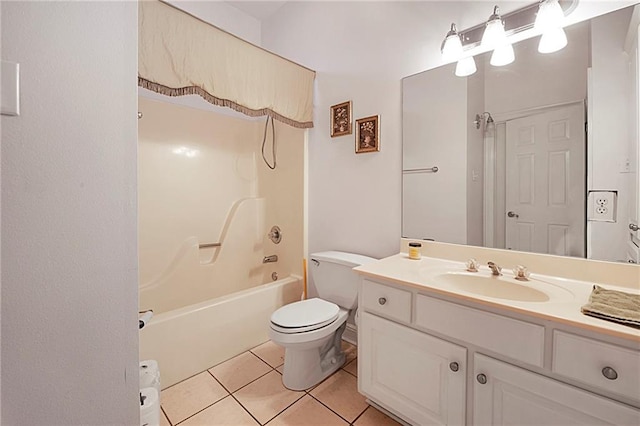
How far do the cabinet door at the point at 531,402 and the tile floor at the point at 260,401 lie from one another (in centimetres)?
55

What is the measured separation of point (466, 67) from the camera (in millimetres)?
1509

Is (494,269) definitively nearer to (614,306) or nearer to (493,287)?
(493,287)

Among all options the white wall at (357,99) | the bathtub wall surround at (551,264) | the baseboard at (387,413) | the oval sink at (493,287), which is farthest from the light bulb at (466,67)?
the baseboard at (387,413)

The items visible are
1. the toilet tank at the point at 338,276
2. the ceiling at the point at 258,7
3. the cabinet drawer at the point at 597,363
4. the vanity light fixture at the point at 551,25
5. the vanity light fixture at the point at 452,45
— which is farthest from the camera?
the ceiling at the point at 258,7

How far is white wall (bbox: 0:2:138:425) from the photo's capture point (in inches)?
22.3

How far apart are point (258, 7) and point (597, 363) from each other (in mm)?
3226

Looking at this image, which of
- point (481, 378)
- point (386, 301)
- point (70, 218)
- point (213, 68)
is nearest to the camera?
point (70, 218)

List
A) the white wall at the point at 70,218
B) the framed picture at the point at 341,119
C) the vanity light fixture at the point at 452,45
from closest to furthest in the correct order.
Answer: the white wall at the point at 70,218 < the vanity light fixture at the point at 452,45 < the framed picture at the point at 341,119

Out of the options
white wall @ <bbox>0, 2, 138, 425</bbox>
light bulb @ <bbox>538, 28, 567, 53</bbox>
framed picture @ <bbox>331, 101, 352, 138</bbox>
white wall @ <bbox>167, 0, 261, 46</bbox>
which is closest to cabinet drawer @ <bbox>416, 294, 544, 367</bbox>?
white wall @ <bbox>0, 2, 138, 425</bbox>

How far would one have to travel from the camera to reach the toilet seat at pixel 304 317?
150cm

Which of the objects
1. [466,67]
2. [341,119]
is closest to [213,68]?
[341,119]

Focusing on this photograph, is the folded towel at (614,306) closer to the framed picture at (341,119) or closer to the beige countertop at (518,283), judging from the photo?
the beige countertop at (518,283)

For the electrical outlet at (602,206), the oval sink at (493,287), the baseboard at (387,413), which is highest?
the electrical outlet at (602,206)

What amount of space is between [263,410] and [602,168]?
6.33ft
